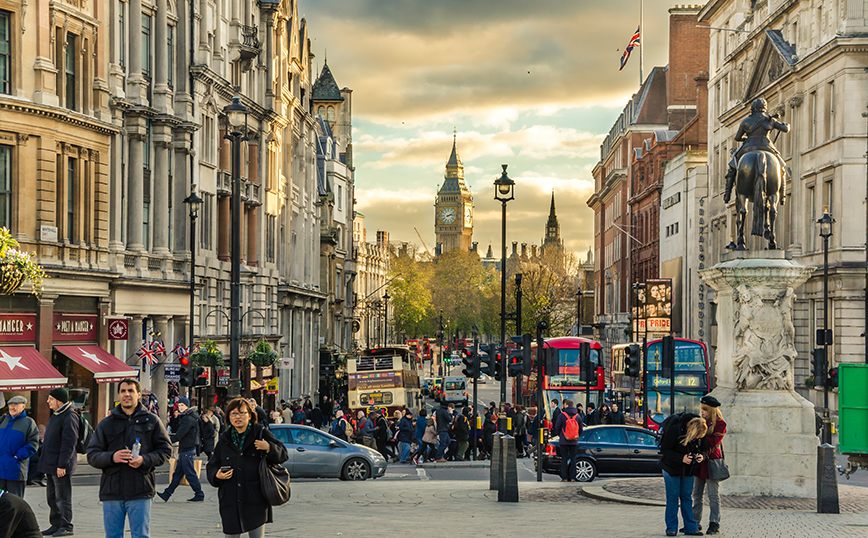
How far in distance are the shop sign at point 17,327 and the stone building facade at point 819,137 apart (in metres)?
31.7

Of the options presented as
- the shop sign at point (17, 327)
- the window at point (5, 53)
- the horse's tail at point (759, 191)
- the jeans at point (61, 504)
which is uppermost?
the window at point (5, 53)

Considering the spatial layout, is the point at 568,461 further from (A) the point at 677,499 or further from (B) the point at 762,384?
(A) the point at 677,499

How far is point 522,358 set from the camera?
2638 cm

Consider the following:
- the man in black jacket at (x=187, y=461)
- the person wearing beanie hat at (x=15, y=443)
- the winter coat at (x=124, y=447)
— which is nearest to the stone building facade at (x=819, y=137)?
the man in black jacket at (x=187, y=461)

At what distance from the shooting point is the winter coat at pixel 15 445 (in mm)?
14484

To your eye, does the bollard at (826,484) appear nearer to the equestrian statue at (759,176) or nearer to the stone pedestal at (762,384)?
the stone pedestal at (762,384)

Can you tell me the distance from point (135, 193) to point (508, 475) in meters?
22.1

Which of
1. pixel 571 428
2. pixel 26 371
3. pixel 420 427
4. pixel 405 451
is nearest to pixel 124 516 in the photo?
pixel 571 428

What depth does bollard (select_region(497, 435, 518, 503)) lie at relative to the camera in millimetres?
19703

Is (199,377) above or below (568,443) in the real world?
above

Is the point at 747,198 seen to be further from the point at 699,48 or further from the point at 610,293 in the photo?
the point at 610,293

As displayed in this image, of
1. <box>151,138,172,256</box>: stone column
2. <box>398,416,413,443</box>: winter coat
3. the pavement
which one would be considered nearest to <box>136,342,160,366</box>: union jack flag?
<box>151,138,172,256</box>: stone column

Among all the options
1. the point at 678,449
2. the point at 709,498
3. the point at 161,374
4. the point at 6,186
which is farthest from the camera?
the point at 161,374

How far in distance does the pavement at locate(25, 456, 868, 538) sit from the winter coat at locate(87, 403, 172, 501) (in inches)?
169
